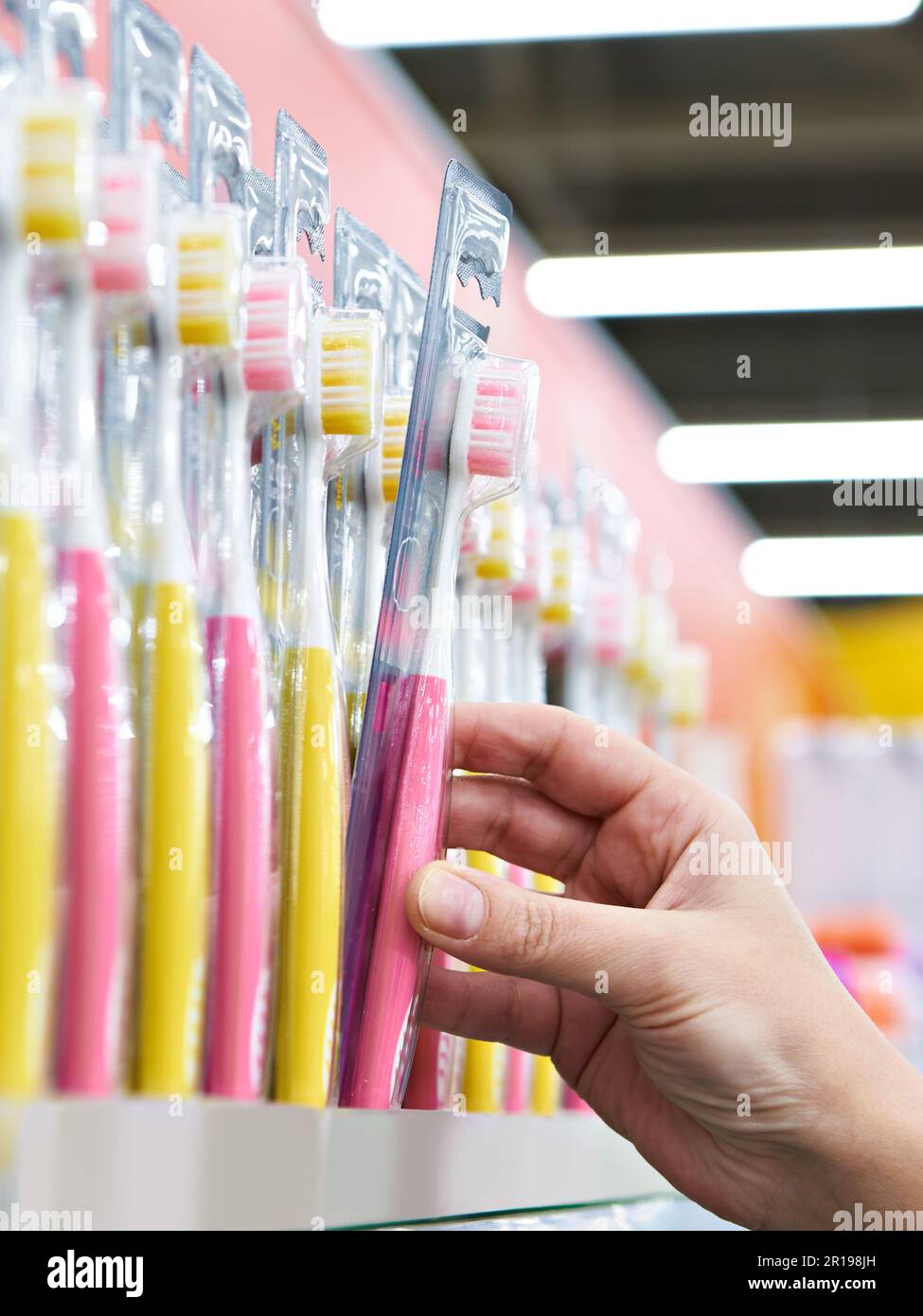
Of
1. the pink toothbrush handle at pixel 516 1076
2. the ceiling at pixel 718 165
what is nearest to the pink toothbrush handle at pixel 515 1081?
the pink toothbrush handle at pixel 516 1076

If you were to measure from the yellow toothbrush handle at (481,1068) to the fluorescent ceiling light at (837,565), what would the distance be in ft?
12.3

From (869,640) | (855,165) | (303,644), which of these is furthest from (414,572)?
(869,640)

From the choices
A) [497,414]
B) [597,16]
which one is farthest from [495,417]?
[597,16]

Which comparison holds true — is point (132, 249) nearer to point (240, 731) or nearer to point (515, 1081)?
point (240, 731)

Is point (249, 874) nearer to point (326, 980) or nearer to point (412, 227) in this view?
point (326, 980)

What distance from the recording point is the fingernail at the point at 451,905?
0.63 m

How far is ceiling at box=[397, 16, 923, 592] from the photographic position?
3195 mm

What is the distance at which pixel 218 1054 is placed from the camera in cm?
56

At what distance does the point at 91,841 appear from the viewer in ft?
1.57

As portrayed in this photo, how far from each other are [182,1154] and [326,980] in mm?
115

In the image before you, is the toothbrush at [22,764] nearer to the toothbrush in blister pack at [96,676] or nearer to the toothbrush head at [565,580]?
the toothbrush in blister pack at [96,676]

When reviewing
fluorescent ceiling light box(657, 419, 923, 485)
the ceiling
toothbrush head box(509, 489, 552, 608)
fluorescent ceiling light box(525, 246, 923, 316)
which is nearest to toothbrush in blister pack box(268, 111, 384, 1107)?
toothbrush head box(509, 489, 552, 608)

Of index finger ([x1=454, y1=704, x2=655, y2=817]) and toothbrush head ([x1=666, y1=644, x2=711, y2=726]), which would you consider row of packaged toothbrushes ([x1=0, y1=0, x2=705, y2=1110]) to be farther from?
toothbrush head ([x1=666, y1=644, x2=711, y2=726])

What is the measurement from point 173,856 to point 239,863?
0.15 feet
